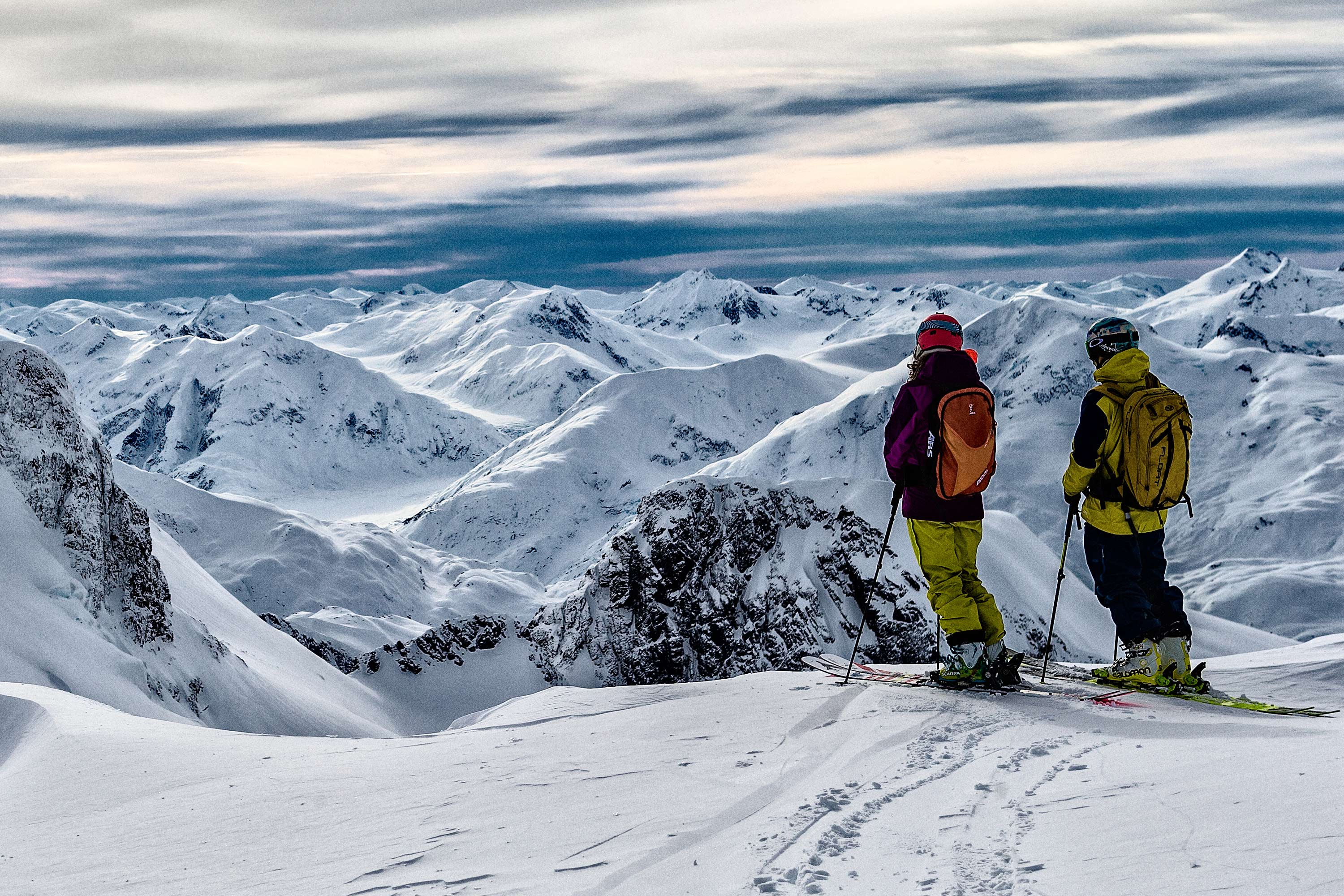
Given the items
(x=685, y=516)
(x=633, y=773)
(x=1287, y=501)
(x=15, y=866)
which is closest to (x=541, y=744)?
(x=633, y=773)

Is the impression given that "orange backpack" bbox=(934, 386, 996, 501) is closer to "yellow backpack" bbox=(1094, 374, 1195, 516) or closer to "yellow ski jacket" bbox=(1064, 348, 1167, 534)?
"yellow ski jacket" bbox=(1064, 348, 1167, 534)

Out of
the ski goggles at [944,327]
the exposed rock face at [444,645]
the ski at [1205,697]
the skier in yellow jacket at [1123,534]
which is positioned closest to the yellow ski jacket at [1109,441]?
the skier in yellow jacket at [1123,534]

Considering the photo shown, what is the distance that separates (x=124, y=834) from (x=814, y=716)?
17.4 feet

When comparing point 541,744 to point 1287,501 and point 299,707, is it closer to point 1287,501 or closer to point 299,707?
point 299,707

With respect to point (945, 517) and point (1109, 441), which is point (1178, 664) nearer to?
point (1109, 441)

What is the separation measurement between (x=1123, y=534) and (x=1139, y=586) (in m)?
0.60

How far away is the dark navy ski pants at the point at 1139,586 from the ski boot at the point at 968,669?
4.51 ft

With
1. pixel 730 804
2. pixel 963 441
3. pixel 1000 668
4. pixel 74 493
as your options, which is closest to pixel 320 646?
pixel 74 493

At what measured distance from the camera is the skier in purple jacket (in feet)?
28.6

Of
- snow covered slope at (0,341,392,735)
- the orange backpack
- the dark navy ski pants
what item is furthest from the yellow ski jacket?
snow covered slope at (0,341,392,735)

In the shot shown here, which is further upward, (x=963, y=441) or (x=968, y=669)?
(x=963, y=441)

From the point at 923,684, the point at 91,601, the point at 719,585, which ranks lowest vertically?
the point at 719,585

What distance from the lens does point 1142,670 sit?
9.38 m

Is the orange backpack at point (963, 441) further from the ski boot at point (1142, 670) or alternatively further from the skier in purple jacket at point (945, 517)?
the ski boot at point (1142, 670)
